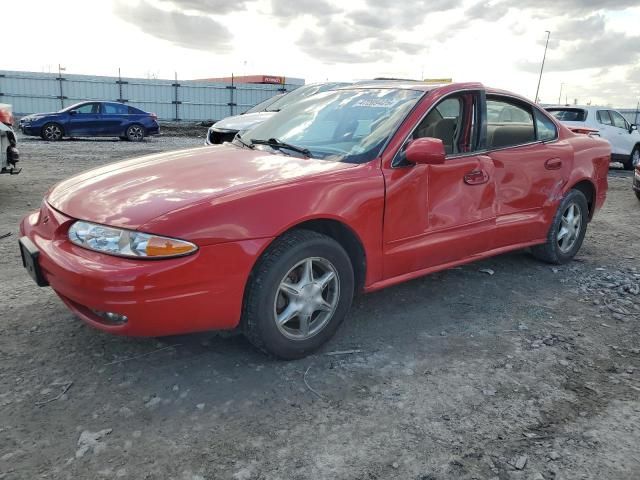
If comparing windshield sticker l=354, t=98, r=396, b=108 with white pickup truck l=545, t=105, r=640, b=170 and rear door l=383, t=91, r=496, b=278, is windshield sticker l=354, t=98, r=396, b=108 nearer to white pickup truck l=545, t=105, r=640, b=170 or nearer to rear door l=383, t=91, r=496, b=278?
rear door l=383, t=91, r=496, b=278

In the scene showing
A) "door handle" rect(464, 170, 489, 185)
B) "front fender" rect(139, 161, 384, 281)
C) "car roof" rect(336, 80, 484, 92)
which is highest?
"car roof" rect(336, 80, 484, 92)

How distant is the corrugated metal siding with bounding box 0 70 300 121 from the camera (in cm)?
2316

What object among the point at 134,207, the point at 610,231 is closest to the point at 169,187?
the point at 134,207

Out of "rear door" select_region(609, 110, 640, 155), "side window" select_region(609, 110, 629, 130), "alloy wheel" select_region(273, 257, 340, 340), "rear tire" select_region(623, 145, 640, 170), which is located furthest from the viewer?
"rear tire" select_region(623, 145, 640, 170)

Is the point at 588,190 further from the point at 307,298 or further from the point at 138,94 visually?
the point at 138,94

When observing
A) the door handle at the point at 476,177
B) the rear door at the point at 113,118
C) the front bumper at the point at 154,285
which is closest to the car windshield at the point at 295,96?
the door handle at the point at 476,177

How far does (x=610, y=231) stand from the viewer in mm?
6711

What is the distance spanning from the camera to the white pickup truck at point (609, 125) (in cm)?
1329

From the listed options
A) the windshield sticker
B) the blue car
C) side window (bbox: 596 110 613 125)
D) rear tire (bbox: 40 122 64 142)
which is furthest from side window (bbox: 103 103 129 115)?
the windshield sticker

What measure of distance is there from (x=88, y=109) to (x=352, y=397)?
17.3 m

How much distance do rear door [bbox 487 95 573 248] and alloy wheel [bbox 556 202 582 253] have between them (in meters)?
0.28

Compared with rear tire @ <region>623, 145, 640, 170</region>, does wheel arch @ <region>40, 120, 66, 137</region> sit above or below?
above

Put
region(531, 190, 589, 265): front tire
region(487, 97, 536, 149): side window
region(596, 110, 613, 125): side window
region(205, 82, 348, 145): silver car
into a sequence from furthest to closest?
region(596, 110, 613, 125): side window
region(205, 82, 348, 145): silver car
region(531, 190, 589, 265): front tire
region(487, 97, 536, 149): side window

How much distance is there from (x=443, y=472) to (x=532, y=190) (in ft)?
9.51
